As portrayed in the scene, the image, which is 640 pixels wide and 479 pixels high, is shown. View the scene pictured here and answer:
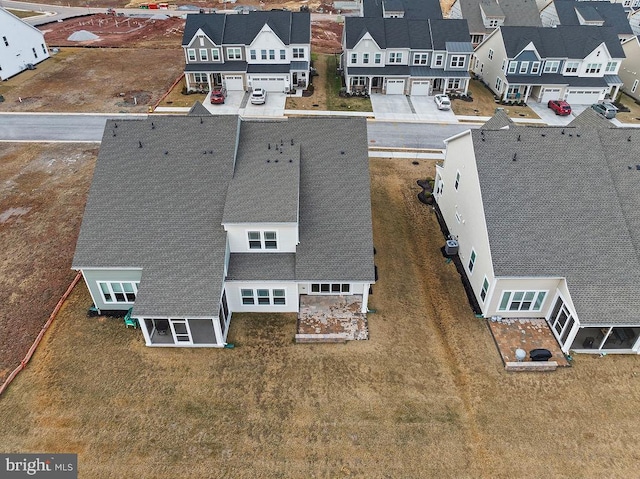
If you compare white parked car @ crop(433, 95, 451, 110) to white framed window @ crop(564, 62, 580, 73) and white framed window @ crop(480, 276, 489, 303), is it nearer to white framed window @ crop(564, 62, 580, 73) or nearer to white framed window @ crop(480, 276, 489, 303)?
white framed window @ crop(564, 62, 580, 73)

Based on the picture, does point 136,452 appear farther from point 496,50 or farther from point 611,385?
point 496,50

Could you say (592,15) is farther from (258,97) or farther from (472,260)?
(472,260)

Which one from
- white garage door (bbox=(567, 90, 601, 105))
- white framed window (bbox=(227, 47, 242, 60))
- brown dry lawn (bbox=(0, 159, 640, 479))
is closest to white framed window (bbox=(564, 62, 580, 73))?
white garage door (bbox=(567, 90, 601, 105))

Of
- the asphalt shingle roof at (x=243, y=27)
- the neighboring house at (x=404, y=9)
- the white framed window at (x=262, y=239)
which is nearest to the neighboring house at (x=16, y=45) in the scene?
the asphalt shingle roof at (x=243, y=27)

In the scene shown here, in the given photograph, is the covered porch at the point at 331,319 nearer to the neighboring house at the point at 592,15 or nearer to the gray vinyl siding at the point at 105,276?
the gray vinyl siding at the point at 105,276

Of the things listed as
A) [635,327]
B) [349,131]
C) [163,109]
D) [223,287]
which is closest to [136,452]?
[223,287]

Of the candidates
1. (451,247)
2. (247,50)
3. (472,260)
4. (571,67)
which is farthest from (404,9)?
(472,260)
